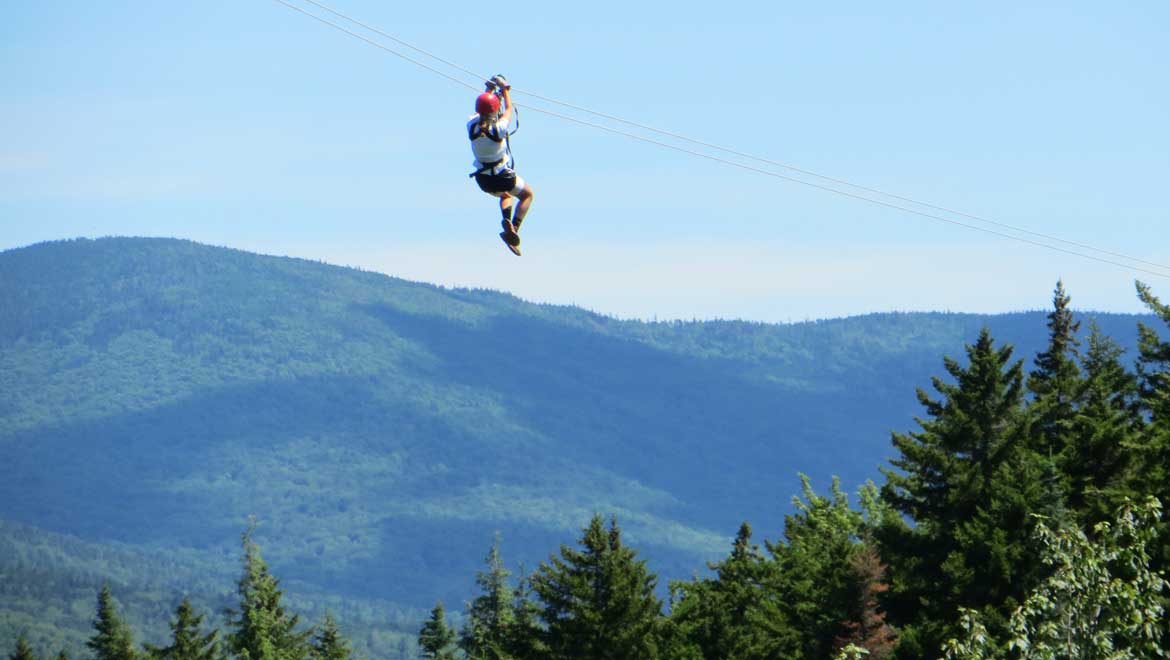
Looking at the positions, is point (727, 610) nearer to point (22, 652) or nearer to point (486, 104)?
point (486, 104)

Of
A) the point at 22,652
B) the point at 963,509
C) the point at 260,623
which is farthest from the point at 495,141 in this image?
the point at 22,652

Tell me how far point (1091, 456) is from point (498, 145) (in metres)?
37.1

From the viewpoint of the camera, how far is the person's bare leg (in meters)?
31.6

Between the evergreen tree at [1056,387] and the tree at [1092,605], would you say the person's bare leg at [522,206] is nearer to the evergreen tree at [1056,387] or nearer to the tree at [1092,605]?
the tree at [1092,605]

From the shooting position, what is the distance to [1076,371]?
75.4 m

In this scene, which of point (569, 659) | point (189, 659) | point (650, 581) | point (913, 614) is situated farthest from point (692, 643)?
Result: point (189, 659)

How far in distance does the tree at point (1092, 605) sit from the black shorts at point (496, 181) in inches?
403

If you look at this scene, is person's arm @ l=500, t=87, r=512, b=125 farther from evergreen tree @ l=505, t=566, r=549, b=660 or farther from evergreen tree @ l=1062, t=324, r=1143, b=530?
evergreen tree @ l=505, t=566, r=549, b=660

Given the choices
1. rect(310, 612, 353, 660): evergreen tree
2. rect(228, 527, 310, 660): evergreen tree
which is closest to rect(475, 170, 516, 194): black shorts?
rect(228, 527, 310, 660): evergreen tree

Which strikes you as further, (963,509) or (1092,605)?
(963,509)

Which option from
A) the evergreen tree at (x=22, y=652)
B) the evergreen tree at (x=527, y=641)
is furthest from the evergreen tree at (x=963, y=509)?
the evergreen tree at (x=22, y=652)

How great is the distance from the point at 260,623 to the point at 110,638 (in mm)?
13549

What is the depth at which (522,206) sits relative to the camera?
31688mm

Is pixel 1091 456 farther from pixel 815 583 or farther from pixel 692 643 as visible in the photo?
pixel 692 643
